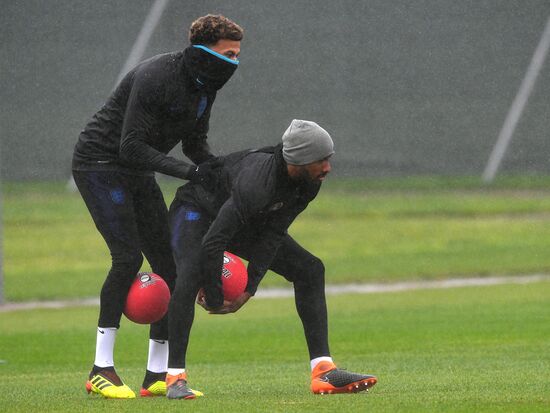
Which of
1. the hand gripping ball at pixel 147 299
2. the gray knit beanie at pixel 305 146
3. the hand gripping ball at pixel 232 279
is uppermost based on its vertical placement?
the gray knit beanie at pixel 305 146

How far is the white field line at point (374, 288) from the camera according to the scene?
663 inches

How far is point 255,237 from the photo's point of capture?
755cm

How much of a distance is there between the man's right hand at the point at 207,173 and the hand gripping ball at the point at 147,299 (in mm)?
675

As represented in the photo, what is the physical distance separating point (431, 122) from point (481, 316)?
11781 millimetres

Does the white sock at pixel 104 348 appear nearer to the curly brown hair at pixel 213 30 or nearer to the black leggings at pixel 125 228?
the black leggings at pixel 125 228

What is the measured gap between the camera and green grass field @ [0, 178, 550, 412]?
7668mm

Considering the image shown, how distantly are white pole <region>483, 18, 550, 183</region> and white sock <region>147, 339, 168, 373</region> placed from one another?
17.7 m

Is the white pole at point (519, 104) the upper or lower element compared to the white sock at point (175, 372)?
upper

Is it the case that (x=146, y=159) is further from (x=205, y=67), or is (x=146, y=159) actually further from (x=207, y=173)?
(x=205, y=67)

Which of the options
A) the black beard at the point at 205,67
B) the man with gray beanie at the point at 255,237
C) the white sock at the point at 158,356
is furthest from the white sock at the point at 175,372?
the black beard at the point at 205,67

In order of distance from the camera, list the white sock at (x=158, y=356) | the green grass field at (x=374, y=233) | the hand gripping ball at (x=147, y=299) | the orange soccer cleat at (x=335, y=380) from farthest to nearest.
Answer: the green grass field at (x=374, y=233)
the white sock at (x=158, y=356)
the hand gripping ball at (x=147, y=299)
the orange soccer cleat at (x=335, y=380)

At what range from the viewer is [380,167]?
81.9 feet

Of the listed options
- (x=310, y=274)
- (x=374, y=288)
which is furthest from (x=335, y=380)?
(x=374, y=288)

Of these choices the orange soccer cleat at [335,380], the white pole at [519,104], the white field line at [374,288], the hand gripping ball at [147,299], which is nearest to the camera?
the orange soccer cleat at [335,380]
